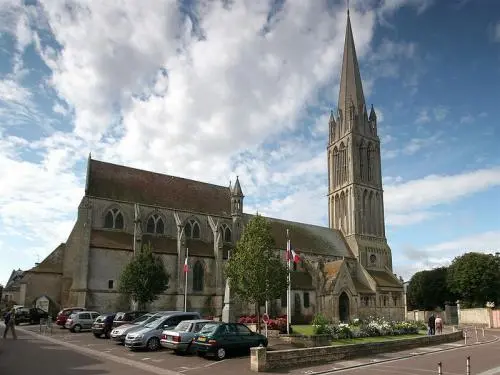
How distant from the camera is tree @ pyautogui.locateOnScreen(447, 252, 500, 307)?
6456 centimetres

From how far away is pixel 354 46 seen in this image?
7056cm

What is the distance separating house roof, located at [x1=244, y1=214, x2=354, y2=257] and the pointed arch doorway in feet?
24.2

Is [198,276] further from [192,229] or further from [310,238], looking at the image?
[310,238]

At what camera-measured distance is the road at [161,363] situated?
1647cm

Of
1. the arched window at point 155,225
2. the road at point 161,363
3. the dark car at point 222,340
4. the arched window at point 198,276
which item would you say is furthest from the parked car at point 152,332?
the arched window at point 155,225

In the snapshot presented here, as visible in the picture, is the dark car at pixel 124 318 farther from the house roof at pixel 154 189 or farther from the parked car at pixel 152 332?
the house roof at pixel 154 189

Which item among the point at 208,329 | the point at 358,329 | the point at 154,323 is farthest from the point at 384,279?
the point at 208,329

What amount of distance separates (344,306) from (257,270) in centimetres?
2611

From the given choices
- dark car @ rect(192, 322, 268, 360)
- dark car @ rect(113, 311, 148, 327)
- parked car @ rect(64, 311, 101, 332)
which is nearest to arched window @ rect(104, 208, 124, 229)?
parked car @ rect(64, 311, 101, 332)

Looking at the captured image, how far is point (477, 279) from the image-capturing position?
6519cm

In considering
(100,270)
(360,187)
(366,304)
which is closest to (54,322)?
(100,270)

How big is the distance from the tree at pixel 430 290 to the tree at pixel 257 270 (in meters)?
55.1

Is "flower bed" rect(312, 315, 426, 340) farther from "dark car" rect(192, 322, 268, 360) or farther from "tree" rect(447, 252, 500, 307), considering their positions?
"tree" rect(447, 252, 500, 307)

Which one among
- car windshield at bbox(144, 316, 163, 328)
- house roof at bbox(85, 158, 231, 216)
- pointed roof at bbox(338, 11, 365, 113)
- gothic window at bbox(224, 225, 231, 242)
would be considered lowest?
car windshield at bbox(144, 316, 163, 328)
